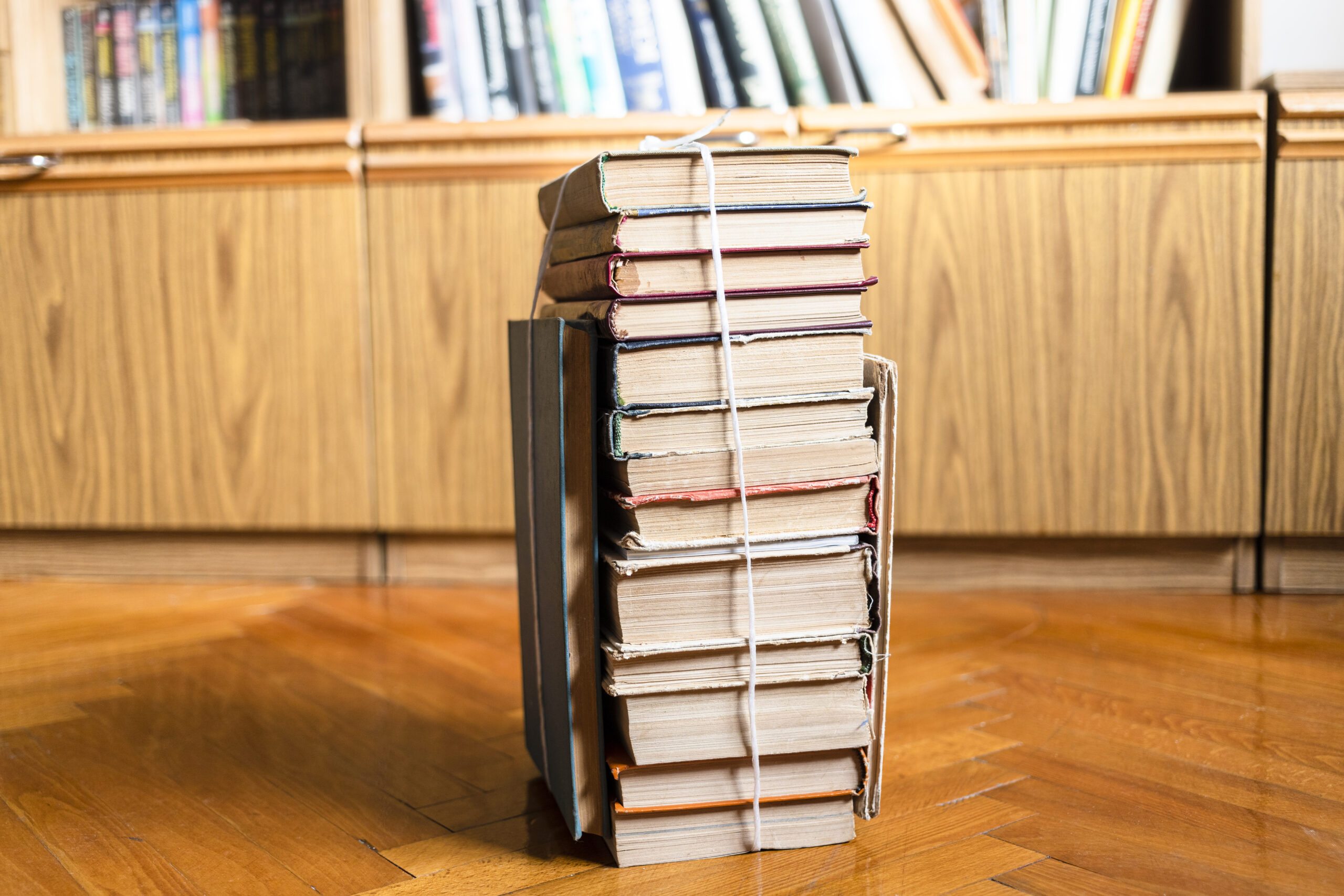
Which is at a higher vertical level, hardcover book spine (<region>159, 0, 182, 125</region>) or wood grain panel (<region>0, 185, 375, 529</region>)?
hardcover book spine (<region>159, 0, 182, 125</region>)

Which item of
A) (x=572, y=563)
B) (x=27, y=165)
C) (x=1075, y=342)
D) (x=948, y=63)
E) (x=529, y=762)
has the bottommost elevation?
(x=529, y=762)

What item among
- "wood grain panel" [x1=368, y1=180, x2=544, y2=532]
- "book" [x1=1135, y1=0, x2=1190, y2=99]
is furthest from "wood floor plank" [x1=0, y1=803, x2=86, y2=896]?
"book" [x1=1135, y1=0, x2=1190, y2=99]

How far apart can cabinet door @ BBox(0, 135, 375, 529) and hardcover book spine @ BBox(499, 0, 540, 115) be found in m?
0.27

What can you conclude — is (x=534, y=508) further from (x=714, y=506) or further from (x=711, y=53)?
(x=711, y=53)

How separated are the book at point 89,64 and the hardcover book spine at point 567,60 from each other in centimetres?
72

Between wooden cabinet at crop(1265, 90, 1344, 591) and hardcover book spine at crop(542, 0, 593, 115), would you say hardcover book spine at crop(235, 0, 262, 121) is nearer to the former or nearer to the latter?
hardcover book spine at crop(542, 0, 593, 115)

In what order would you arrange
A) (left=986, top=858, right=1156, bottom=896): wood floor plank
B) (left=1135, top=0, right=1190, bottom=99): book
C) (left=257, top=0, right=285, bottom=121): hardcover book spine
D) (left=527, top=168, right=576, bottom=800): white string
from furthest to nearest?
(left=257, top=0, right=285, bottom=121): hardcover book spine
(left=1135, top=0, right=1190, bottom=99): book
(left=527, top=168, right=576, bottom=800): white string
(left=986, top=858, right=1156, bottom=896): wood floor plank

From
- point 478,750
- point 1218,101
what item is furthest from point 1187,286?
point 478,750

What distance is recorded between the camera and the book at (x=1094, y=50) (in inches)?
57.8

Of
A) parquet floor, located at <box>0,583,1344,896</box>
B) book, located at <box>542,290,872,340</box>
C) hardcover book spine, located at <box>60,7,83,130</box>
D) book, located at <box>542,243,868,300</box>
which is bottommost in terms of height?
parquet floor, located at <box>0,583,1344,896</box>

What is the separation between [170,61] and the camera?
5.44 feet

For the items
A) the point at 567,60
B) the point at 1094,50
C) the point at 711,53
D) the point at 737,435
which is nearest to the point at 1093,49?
the point at 1094,50

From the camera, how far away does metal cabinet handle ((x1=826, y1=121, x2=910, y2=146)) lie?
1384mm

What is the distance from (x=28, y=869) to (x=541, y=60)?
120 centimetres
